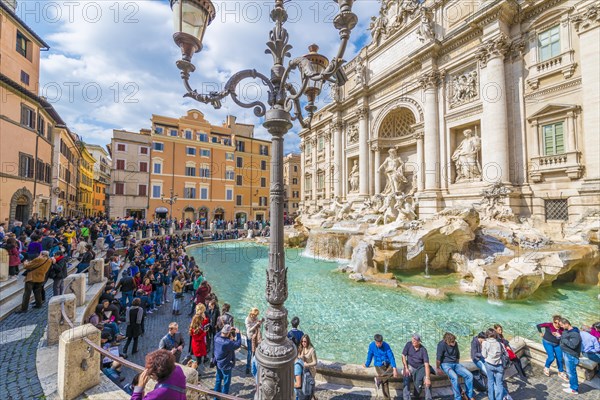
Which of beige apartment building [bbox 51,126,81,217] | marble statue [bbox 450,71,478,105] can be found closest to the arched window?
marble statue [bbox 450,71,478,105]

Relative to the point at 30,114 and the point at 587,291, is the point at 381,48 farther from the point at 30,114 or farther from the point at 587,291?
the point at 30,114

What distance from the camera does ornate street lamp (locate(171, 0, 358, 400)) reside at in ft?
9.23

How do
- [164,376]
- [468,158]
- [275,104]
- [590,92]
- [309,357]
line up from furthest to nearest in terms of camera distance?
[468,158] < [590,92] < [309,357] < [275,104] < [164,376]

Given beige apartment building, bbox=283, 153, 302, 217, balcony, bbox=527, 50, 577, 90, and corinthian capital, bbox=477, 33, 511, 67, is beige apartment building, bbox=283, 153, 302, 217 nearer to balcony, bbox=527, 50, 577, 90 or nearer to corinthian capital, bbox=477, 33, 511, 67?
corinthian capital, bbox=477, 33, 511, 67

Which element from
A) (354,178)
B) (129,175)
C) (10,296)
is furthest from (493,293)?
(129,175)

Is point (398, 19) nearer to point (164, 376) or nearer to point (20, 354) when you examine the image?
point (164, 376)

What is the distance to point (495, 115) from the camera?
1364 centimetres

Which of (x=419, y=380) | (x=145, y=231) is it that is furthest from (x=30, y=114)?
(x=419, y=380)

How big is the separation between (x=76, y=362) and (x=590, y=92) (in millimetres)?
17834

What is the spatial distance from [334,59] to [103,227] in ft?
61.2

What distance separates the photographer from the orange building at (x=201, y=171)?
31.2m

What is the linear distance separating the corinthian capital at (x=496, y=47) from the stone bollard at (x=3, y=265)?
2066 centimetres

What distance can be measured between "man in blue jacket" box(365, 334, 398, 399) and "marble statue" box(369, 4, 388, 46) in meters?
23.6

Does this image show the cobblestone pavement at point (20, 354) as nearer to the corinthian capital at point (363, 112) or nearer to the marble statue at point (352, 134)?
the corinthian capital at point (363, 112)
